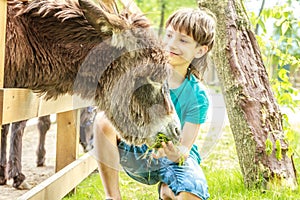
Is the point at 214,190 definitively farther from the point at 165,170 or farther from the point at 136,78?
the point at 136,78

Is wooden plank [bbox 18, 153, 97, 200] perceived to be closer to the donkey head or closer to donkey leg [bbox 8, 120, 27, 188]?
donkey leg [bbox 8, 120, 27, 188]

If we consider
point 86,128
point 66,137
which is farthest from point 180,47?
point 86,128

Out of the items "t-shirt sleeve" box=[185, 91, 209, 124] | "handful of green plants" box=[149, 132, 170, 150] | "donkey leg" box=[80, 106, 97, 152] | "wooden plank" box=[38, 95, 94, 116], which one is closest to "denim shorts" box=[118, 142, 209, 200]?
"handful of green plants" box=[149, 132, 170, 150]

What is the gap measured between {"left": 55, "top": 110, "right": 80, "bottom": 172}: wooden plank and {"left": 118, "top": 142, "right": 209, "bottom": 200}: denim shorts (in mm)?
1216

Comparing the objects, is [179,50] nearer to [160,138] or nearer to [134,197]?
[160,138]

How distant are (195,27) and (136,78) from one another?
59 cm

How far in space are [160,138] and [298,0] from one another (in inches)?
116

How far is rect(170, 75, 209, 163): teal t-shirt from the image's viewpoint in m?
3.35

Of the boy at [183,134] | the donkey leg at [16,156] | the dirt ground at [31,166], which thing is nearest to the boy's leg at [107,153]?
the boy at [183,134]

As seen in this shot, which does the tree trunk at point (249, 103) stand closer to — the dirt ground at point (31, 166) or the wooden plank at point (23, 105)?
the wooden plank at point (23, 105)

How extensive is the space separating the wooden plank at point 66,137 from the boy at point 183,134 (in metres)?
1.05

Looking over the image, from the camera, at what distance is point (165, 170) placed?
3.37 metres

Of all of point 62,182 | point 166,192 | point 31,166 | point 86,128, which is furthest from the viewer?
point 86,128

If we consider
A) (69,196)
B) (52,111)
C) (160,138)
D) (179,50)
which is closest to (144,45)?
(179,50)
